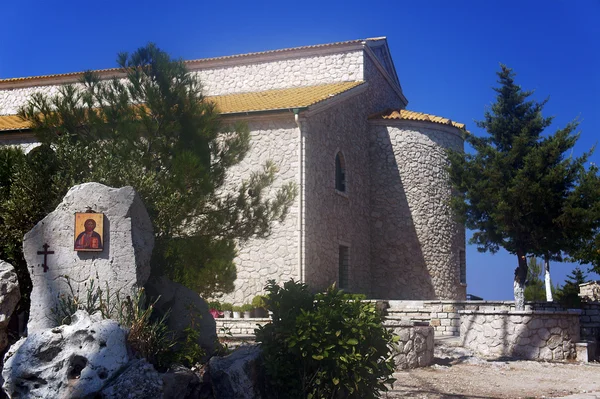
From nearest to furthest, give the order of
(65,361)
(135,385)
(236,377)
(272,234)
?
(135,385) → (65,361) → (236,377) → (272,234)

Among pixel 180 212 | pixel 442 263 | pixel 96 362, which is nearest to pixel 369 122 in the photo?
pixel 442 263

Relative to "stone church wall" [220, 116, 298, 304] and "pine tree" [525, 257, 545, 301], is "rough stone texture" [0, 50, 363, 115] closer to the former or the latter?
"stone church wall" [220, 116, 298, 304]

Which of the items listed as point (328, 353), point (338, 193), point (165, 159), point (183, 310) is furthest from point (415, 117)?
point (328, 353)

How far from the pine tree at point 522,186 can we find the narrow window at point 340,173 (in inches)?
180

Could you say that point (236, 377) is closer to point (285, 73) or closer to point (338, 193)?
point (338, 193)

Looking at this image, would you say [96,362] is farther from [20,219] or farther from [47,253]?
[20,219]

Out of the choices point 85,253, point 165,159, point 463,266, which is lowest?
point 463,266

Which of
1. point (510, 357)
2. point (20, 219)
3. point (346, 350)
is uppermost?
point (20, 219)

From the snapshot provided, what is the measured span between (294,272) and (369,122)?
712cm

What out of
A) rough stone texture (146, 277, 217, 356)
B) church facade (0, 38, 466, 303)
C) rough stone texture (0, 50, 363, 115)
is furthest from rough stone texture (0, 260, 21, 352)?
rough stone texture (0, 50, 363, 115)

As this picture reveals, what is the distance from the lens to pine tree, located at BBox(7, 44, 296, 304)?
8.58m

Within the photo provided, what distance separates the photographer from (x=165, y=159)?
9.24 meters

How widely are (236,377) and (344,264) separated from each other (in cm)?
1246

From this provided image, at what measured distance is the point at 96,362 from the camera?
579cm
